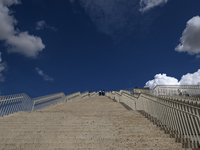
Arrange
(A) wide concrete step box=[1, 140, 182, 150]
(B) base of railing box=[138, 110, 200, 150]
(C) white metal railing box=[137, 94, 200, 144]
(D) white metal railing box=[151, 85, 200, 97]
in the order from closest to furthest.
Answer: (A) wide concrete step box=[1, 140, 182, 150] < (B) base of railing box=[138, 110, 200, 150] < (C) white metal railing box=[137, 94, 200, 144] < (D) white metal railing box=[151, 85, 200, 97]

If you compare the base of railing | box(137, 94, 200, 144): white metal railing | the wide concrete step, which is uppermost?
box(137, 94, 200, 144): white metal railing

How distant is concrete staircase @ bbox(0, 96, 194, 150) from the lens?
3.57 metres

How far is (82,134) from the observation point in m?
4.14

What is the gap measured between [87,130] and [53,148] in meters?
1.37

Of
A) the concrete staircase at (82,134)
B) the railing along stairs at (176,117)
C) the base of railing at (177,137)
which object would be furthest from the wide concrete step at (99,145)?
the railing along stairs at (176,117)

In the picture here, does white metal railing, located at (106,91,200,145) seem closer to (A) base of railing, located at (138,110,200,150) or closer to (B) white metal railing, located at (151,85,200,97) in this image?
(A) base of railing, located at (138,110,200,150)

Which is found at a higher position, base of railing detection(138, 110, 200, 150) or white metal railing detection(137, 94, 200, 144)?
white metal railing detection(137, 94, 200, 144)

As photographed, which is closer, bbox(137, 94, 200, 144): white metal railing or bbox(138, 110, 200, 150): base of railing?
bbox(138, 110, 200, 150): base of railing

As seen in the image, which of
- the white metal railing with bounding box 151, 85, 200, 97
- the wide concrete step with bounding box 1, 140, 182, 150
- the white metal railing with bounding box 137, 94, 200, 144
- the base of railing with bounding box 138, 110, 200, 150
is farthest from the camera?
the white metal railing with bounding box 151, 85, 200, 97

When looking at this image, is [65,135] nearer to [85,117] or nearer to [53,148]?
[53,148]

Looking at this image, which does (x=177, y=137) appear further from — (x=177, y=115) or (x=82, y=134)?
(x=82, y=134)

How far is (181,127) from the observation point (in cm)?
438

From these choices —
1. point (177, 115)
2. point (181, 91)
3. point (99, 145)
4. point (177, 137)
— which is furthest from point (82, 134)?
point (181, 91)

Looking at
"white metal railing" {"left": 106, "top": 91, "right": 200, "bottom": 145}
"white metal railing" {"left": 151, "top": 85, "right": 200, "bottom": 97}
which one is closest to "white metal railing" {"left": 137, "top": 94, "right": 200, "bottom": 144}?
"white metal railing" {"left": 106, "top": 91, "right": 200, "bottom": 145}
